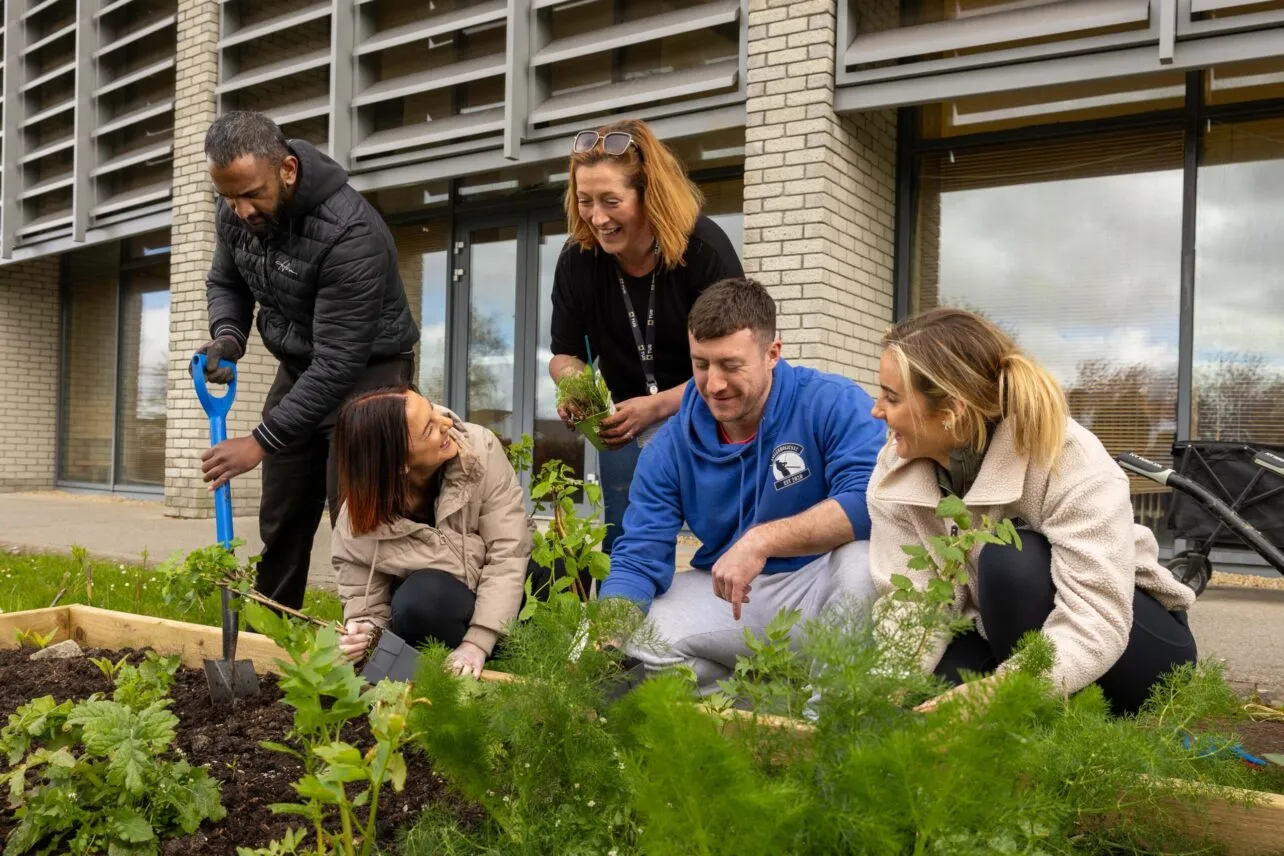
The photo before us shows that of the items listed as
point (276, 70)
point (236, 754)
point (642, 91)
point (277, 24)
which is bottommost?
point (236, 754)

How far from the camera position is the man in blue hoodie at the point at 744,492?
231 centimetres

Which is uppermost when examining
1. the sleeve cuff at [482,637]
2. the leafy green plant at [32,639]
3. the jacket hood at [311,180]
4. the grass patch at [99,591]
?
the jacket hood at [311,180]

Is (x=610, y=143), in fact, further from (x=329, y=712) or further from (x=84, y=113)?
(x=84, y=113)

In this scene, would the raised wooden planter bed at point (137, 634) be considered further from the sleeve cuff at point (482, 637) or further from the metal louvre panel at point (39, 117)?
the metal louvre panel at point (39, 117)

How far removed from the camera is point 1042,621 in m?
1.90

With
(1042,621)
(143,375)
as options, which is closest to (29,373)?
(143,375)

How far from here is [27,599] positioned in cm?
392

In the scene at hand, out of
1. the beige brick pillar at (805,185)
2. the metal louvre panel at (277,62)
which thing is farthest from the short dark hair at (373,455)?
the metal louvre panel at (277,62)

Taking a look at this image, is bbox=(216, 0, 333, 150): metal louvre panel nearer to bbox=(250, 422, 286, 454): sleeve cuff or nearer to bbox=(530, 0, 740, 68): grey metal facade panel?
bbox=(530, 0, 740, 68): grey metal facade panel

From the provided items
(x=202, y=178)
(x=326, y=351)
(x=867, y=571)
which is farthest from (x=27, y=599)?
(x=202, y=178)

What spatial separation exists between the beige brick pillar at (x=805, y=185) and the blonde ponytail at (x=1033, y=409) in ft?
11.7

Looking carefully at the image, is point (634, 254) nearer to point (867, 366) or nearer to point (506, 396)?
point (867, 366)

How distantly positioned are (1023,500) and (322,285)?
2.01 meters

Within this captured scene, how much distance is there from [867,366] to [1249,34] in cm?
243
